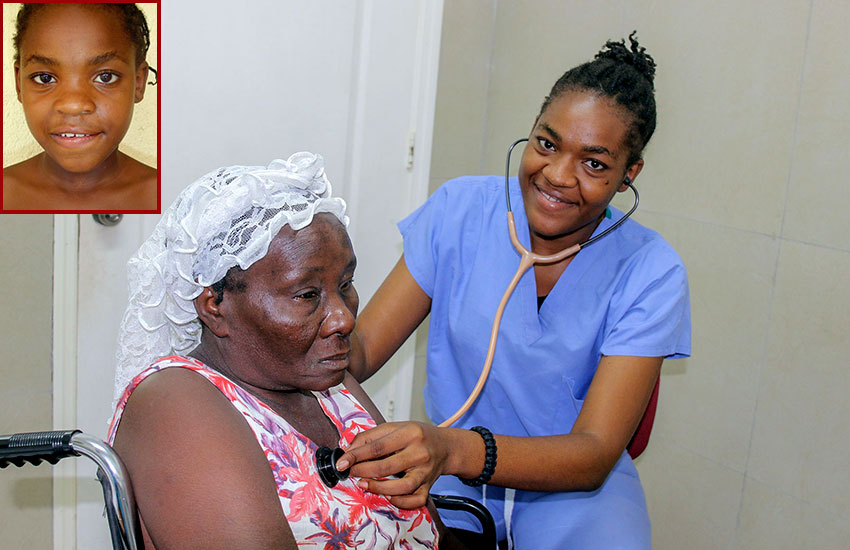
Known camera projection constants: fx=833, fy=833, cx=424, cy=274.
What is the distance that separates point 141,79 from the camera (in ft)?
5.96

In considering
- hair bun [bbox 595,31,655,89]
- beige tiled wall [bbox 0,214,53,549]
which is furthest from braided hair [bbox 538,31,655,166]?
beige tiled wall [bbox 0,214,53,549]

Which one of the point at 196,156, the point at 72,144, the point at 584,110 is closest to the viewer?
the point at 584,110

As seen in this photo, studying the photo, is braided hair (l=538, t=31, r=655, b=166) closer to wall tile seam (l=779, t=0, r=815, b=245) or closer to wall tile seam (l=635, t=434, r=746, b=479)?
wall tile seam (l=779, t=0, r=815, b=245)

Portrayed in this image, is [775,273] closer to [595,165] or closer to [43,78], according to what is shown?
[595,165]

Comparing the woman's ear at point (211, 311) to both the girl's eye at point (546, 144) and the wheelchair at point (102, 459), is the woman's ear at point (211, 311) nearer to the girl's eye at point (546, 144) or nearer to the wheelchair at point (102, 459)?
the wheelchair at point (102, 459)

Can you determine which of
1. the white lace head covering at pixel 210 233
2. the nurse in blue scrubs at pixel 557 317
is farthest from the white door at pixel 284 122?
the white lace head covering at pixel 210 233

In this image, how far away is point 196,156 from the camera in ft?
6.51

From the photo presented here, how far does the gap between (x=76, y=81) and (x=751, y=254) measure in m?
1.57

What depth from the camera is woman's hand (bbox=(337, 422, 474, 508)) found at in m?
1.07

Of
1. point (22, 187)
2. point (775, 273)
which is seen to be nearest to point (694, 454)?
point (775, 273)

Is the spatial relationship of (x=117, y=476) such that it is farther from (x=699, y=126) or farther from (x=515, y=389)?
(x=699, y=126)


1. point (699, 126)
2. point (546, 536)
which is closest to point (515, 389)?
point (546, 536)

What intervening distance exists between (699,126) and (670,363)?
2.02ft

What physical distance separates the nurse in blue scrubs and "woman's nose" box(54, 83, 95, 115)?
27.8 inches
